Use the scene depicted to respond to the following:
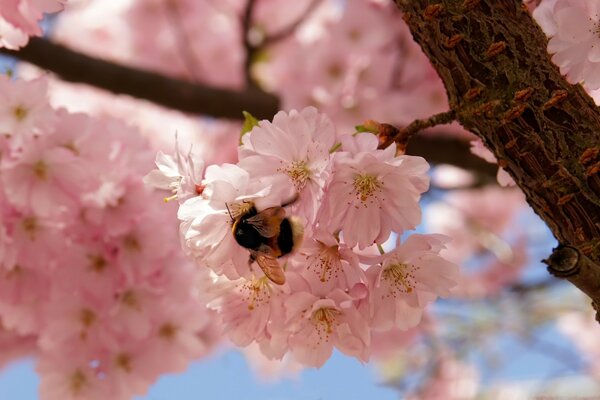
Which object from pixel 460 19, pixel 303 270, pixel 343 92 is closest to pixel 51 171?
pixel 303 270

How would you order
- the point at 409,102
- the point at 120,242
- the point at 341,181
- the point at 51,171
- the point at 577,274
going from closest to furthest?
the point at 577,274 → the point at 341,181 → the point at 51,171 → the point at 120,242 → the point at 409,102

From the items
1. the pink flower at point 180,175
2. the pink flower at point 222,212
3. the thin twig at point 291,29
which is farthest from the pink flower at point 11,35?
the thin twig at point 291,29

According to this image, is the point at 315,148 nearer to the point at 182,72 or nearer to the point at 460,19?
the point at 460,19

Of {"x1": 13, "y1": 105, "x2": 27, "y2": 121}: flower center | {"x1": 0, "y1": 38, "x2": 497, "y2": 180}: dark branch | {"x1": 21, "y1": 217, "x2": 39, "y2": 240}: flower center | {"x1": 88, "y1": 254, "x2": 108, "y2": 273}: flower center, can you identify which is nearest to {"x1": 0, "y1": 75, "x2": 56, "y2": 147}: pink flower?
{"x1": 13, "y1": 105, "x2": 27, "y2": 121}: flower center

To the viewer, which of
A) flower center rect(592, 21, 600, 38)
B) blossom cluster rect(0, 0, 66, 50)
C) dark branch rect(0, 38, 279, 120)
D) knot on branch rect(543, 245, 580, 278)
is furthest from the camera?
dark branch rect(0, 38, 279, 120)

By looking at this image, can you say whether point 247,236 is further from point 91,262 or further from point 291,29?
point 291,29

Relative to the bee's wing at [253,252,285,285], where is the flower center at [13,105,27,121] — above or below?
below

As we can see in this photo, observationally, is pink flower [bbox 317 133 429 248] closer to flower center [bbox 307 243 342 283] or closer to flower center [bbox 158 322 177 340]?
flower center [bbox 307 243 342 283]

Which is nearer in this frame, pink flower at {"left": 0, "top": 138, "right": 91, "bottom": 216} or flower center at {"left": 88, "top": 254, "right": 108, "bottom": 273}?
pink flower at {"left": 0, "top": 138, "right": 91, "bottom": 216}
